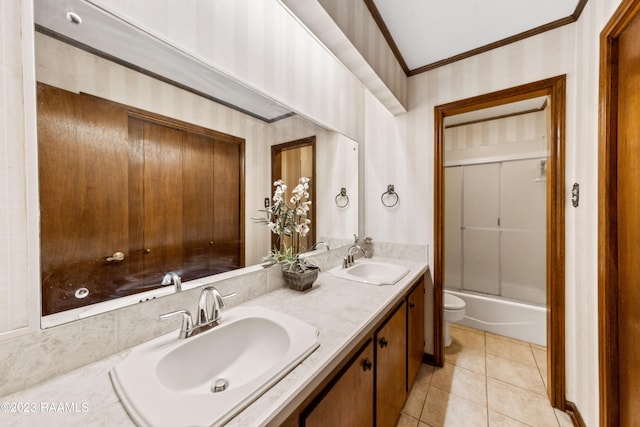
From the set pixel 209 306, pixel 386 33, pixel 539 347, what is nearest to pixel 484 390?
pixel 539 347

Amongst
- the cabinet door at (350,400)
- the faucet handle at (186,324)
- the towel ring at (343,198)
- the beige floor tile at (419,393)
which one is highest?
the towel ring at (343,198)

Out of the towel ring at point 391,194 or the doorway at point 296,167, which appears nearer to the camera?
the doorway at point 296,167

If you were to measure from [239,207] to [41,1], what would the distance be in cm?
88

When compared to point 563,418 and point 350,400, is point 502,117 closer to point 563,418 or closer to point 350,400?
point 563,418

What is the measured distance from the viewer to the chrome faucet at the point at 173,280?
2.93 feet

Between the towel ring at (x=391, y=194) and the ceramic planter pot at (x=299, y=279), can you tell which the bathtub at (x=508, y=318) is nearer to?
the towel ring at (x=391, y=194)

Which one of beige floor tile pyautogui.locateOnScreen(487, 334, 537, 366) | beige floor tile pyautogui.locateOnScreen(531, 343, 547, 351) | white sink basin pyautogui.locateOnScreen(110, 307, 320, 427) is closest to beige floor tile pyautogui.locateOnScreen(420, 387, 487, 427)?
beige floor tile pyautogui.locateOnScreen(487, 334, 537, 366)

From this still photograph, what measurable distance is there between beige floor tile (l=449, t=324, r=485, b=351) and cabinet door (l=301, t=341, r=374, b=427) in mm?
1744

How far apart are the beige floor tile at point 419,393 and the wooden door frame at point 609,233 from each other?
87 centimetres

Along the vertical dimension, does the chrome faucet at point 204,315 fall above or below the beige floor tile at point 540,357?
above

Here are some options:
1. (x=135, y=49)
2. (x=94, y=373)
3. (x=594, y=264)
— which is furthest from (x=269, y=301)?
(x=594, y=264)

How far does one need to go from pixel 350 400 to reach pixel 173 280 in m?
0.81

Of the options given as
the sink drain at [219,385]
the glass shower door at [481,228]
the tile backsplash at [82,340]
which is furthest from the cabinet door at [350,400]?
the glass shower door at [481,228]

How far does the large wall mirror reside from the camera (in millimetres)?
677
